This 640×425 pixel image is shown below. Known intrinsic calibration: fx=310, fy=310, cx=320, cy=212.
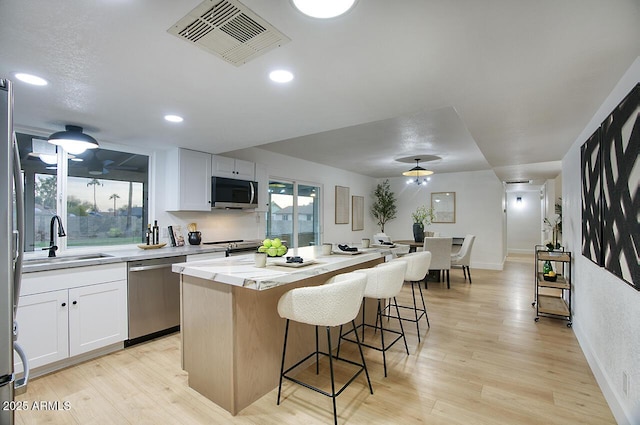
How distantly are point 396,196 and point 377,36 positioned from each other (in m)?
7.39

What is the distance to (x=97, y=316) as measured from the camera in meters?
2.86

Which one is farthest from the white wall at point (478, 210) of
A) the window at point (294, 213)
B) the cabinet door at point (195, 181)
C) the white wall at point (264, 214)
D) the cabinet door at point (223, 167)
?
the cabinet door at point (195, 181)

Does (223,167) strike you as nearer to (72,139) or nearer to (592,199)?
(72,139)

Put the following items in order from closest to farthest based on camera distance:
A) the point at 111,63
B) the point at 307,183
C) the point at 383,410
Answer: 1. the point at 111,63
2. the point at 383,410
3. the point at 307,183

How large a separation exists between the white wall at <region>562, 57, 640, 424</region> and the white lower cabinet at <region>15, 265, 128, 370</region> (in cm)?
389

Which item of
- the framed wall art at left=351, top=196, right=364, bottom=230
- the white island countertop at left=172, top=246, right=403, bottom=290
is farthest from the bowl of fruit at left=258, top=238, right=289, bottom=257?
the framed wall art at left=351, top=196, right=364, bottom=230

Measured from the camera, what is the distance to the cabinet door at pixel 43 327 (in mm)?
2424

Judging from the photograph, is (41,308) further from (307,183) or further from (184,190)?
(307,183)

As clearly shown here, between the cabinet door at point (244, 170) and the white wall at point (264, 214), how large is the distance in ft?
1.11

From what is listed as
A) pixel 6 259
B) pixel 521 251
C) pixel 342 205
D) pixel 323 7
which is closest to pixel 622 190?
pixel 323 7

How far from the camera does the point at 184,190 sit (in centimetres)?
394

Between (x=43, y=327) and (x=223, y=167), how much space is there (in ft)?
8.42

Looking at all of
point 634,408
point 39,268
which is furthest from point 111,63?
point 634,408

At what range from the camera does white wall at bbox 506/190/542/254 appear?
38.2 feet
